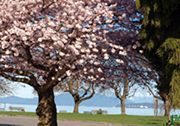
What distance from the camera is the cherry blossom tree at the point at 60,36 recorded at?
10492mm

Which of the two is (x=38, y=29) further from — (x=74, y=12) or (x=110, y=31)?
(x=110, y=31)

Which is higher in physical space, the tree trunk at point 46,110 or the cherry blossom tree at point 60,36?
the cherry blossom tree at point 60,36

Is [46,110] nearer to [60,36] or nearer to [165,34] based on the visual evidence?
[60,36]

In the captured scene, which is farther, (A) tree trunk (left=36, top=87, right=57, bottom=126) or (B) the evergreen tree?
(A) tree trunk (left=36, top=87, right=57, bottom=126)

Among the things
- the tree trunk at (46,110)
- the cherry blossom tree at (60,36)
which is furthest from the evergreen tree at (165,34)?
the tree trunk at (46,110)

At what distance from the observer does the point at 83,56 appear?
1098cm

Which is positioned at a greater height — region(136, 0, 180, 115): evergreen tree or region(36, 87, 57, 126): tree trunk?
region(136, 0, 180, 115): evergreen tree

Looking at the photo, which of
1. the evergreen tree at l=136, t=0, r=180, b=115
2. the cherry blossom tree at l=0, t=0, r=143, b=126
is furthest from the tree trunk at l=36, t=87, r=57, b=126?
the evergreen tree at l=136, t=0, r=180, b=115

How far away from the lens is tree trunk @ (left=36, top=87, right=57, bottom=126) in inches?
541

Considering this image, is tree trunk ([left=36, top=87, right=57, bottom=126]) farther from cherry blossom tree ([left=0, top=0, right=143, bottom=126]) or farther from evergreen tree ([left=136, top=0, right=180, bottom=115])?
evergreen tree ([left=136, top=0, right=180, bottom=115])

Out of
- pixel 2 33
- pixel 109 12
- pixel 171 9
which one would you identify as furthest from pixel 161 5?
pixel 2 33

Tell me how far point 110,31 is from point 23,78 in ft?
17.0

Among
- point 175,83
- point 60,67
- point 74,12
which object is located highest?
point 74,12

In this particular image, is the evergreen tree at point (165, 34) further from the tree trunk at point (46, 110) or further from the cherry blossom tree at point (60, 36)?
the tree trunk at point (46, 110)
